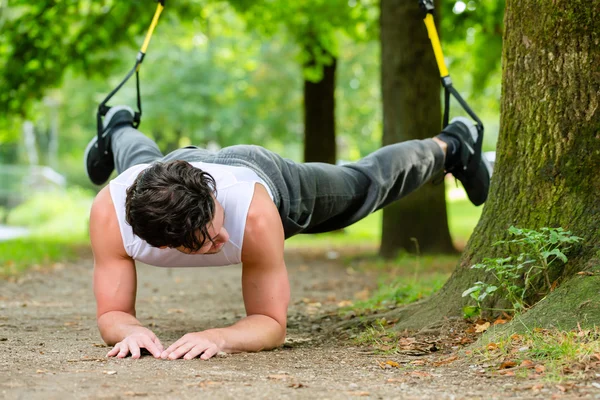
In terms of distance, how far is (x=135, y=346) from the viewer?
3143 millimetres

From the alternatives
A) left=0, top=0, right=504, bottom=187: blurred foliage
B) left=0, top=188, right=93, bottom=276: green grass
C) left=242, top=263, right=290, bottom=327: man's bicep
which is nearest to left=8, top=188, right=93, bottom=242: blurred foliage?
left=0, top=188, right=93, bottom=276: green grass

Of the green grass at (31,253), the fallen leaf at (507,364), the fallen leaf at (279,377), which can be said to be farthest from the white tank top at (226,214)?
the green grass at (31,253)

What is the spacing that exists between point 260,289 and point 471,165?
1768mm

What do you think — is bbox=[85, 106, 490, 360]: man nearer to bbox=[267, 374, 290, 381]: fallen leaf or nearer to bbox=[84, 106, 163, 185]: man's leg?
bbox=[84, 106, 163, 185]: man's leg

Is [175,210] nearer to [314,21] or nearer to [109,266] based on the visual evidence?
[109,266]

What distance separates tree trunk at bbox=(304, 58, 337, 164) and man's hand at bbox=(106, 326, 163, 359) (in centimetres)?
1028

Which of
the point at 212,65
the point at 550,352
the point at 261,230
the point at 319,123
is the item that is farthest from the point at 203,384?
the point at 212,65

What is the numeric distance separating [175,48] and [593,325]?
24375 millimetres

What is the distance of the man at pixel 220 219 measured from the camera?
305 centimetres

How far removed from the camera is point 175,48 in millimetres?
26078

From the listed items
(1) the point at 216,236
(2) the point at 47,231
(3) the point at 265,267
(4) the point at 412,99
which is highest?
(4) the point at 412,99

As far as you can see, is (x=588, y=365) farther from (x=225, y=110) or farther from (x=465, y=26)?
(x=225, y=110)

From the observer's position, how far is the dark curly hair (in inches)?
118

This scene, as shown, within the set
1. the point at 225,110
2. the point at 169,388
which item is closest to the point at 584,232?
the point at 169,388
